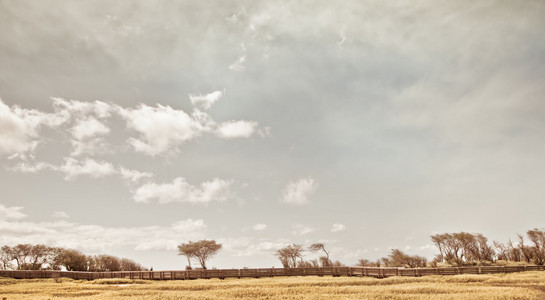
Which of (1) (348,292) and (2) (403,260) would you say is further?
(2) (403,260)

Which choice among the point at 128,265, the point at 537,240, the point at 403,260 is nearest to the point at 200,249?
the point at 128,265

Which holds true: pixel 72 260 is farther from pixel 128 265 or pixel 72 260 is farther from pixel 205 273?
pixel 205 273

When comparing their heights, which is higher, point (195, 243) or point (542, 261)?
point (195, 243)

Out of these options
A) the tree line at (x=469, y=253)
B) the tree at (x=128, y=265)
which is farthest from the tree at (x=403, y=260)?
the tree at (x=128, y=265)

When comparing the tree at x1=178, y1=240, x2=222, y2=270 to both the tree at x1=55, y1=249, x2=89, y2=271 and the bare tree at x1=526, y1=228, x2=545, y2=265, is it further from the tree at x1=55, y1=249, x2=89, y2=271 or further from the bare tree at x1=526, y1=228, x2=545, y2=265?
the bare tree at x1=526, y1=228, x2=545, y2=265

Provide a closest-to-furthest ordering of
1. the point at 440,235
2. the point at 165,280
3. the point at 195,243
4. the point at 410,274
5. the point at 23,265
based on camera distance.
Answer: the point at 410,274 < the point at 165,280 < the point at 23,265 < the point at 440,235 < the point at 195,243

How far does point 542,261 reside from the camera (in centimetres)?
7550

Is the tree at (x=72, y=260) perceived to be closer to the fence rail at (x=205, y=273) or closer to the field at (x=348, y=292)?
the fence rail at (x=205, y=273)

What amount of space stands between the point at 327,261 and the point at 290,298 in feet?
210

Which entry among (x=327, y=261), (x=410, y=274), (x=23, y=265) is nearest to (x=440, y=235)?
(x=327, y=261)

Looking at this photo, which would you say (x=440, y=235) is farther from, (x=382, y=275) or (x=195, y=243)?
(x=195, y=243)

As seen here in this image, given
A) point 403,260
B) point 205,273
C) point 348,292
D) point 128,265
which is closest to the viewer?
point 348,292

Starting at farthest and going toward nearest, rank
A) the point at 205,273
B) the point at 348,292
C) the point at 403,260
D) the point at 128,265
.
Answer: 1. the point at 128,265
2. the point at 403,260
3. the point at 205,273
4. the point at 348,292

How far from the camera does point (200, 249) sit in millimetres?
102812
